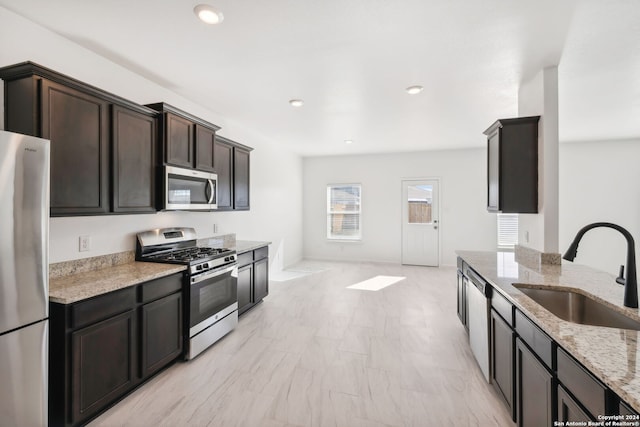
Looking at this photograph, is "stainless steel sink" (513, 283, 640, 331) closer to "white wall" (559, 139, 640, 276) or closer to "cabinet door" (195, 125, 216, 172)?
"cabinet door" (195, 125, 216, 172)

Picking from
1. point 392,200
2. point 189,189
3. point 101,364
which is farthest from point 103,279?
point 392,200

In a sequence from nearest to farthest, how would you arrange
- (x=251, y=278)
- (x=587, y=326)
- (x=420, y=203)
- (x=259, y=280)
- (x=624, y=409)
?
(x=624, y=409) < (x=587, y=326) < (x=251, y=278) < (x=259, y=280) < (x=420, y=203)

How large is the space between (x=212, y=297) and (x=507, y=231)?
6237 millimetres

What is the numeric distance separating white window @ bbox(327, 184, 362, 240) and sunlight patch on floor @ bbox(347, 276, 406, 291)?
1.80 meters

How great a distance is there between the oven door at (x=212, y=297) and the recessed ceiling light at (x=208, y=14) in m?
2.07

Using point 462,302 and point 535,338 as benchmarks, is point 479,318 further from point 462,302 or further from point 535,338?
point 535,338

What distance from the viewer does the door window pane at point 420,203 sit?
6719 mm

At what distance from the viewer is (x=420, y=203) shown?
267 inches

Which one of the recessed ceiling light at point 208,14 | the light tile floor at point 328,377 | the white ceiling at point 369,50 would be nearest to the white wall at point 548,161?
the white ceiling at point 369,50

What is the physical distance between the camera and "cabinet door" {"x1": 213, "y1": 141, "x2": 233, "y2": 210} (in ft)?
11.8

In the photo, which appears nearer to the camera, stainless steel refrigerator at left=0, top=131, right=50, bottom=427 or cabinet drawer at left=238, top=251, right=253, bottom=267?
stainless steel refrigerator at left=0, top=131, right=50, bottom=427

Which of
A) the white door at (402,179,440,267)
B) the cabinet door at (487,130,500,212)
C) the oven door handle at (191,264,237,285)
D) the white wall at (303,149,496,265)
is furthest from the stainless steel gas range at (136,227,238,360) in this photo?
the white door at (402,179,440,267)

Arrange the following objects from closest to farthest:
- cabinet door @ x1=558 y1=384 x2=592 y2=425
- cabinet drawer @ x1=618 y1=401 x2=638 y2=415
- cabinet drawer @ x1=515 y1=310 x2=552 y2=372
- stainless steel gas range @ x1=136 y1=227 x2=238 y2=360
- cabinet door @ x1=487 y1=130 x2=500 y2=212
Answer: cabinet drawer @ x1=618 y1=401 x2=638 y2=415, cabinet door @ x1=558 y1=384 x2=592 y2=425, cabinet drawer @ x1=515 y1=310 x2=552 y2=372, stainless steel gas range @ x1=136 y1=227 x2=238 y2=360, cabinet door @ x1=487 y1=130 x2=500 y2=212

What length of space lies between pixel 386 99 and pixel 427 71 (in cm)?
76
